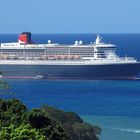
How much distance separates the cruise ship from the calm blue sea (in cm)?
293

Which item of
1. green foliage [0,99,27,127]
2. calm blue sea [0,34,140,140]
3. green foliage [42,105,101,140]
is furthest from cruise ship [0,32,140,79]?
green foliage [0,99,27,127]

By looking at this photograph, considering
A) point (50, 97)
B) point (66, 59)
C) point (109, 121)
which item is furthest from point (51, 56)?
point (109, 121)

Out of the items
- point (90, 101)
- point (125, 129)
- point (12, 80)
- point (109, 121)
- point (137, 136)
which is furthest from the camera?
point (12, 80)

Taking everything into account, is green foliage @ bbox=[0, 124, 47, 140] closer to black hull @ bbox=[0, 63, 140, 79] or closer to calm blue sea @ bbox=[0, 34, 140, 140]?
calm blue sea @ bbox=[0, 34, 140, 140]

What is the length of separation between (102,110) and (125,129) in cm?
959

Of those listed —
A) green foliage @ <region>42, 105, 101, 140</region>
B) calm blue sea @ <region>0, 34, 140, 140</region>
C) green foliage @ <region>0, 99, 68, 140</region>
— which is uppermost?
green foliage @ <region>0, 99, 68, 140</region>

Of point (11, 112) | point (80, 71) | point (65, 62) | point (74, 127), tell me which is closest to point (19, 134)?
point (11, 112)

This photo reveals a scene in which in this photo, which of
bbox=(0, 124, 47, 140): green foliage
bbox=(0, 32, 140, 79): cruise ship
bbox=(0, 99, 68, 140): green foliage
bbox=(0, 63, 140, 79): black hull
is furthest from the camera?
bbox=(0, 32, 140, 79): cruise ship

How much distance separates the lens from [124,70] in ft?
242

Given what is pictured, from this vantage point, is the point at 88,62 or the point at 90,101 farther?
the point at 88,62

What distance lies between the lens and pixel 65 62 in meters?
75.6

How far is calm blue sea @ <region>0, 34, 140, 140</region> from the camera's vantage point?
3762cm

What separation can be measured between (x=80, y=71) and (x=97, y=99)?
21.9 metres

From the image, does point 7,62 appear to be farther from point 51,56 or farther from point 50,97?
point 50,97
